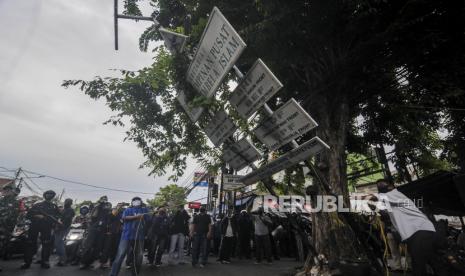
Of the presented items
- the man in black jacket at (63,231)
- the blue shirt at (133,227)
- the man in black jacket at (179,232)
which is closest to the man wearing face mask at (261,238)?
the man in black jacket at (179,232)

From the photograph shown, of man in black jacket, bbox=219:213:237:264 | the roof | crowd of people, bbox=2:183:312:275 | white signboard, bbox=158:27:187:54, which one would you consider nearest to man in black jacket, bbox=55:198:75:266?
crowd of people, bbox=2:183:312:275

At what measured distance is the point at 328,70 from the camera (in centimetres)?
770

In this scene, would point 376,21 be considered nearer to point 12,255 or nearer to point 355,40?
point 355,40

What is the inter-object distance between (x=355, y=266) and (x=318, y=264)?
65.3 inches

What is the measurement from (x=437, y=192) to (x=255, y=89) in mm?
8107

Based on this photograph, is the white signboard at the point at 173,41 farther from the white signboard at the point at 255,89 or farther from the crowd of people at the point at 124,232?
the crowd of people at the point at 124,232

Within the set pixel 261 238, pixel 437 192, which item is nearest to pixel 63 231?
pixel 261 238

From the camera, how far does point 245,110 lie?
4.87m

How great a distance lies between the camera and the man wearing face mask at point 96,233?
7676mm

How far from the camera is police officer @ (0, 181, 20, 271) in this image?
8.30 m

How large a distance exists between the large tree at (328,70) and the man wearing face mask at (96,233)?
226 cm

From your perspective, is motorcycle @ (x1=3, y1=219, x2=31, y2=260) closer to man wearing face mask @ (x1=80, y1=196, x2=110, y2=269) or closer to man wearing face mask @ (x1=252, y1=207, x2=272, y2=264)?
man wearing face mask @ (x1=80, y1=196, x2=110, y2=269)

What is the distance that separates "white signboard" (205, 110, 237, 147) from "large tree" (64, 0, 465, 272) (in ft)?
0.76

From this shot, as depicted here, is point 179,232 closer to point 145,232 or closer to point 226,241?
point 145,232
